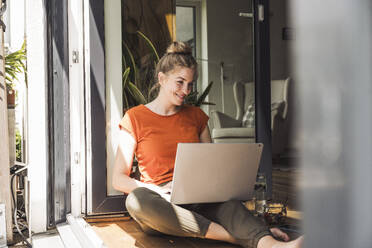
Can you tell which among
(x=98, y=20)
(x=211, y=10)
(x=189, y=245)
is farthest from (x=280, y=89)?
(x=189, y=245)

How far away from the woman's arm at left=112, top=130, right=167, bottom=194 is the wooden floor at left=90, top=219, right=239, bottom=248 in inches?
8.6

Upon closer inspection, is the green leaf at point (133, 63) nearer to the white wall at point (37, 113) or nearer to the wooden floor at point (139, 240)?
the white wall at point (37, 113)

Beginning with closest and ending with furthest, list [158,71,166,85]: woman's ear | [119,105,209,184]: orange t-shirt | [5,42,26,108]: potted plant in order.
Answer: [119,105,209,184]: orange t-shirt, [158,71,166,85]: woman's ear, [5,42,26,108]: potted plant

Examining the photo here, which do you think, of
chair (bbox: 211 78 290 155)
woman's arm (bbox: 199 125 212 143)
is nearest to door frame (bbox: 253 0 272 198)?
chair (bbox: 211 78 290 155)

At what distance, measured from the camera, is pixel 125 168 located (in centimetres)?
191

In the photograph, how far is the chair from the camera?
13.0 ft

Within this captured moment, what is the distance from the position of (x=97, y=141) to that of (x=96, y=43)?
0.58 meters

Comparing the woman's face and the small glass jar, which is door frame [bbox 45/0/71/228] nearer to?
the woman's face

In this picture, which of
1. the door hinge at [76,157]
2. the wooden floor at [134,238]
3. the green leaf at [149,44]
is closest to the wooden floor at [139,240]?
the wooden floor at [134,238]

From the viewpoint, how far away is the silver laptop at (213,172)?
158 centimetres

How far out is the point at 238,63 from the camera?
440 cm

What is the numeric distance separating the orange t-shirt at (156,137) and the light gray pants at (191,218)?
0.21 metres

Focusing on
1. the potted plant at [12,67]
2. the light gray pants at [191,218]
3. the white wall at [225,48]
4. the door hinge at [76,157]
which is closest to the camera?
the light gray pants at [191,218]

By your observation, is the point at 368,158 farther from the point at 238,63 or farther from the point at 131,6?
the point at 238,63
